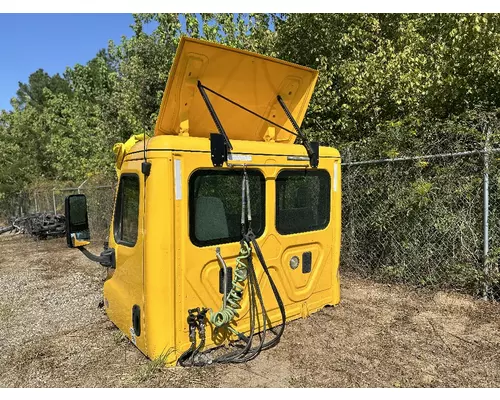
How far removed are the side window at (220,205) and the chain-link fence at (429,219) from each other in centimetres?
227

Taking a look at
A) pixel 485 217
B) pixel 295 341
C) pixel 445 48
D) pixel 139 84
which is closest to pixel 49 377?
pixel 295 341

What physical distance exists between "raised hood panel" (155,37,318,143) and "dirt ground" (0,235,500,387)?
6.53 ft

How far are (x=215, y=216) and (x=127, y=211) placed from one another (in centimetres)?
79

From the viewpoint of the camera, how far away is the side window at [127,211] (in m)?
3.26

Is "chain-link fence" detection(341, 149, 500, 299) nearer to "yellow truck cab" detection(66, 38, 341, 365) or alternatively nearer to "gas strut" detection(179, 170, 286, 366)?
"yellow truck cab" detection(66, 38, 341, 365)

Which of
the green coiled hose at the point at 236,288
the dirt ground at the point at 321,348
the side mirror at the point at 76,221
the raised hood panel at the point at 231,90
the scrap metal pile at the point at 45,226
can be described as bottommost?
the dirt ground at the point at 321,348

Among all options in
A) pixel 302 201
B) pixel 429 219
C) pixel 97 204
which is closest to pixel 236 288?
pixel 302 201

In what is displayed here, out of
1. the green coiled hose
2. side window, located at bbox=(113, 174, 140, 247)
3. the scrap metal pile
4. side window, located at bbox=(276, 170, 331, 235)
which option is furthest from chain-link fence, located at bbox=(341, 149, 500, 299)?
the scrap metal pile

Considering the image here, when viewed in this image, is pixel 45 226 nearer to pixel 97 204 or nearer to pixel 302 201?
pixel 97 204

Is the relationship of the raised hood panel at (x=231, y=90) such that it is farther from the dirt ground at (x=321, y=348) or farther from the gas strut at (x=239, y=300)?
the dirt ground at (x=321, y=348)

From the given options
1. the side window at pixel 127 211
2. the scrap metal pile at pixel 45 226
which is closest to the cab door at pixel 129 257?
the side window at pixel 127 211

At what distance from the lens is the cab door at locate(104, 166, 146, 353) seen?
3.15 meters

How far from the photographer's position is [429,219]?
4797 millimetres

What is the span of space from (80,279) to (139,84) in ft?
28.5
